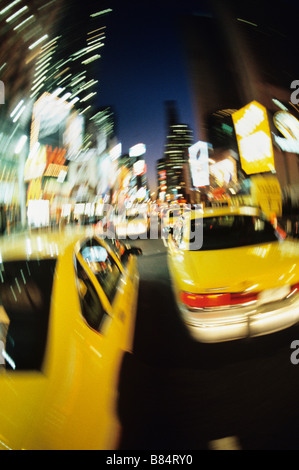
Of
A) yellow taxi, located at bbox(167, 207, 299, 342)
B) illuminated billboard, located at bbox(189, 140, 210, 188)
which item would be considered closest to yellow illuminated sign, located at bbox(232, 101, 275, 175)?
yellow taxi, located at bbox(167, 207, 299, 342)

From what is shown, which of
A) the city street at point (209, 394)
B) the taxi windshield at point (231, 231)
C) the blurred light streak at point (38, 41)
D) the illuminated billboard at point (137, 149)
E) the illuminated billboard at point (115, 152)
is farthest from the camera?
the illuminated billboard at point (137, 149)

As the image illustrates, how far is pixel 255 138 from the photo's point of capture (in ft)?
81.1

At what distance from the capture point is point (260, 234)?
4.06 m

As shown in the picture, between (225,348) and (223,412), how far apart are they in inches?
36.1

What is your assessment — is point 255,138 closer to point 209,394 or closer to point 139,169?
point 209,394

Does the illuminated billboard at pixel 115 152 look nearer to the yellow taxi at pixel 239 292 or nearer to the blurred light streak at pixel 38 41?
the blurred light streak at pixel 38 41

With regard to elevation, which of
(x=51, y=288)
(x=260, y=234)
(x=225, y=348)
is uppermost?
(x=260, y=234)

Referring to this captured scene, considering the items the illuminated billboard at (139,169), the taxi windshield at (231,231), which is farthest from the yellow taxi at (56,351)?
the illuminated billboard at (139,169)

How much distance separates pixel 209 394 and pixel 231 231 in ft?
7.56

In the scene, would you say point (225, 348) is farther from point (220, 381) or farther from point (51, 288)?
point (51, 288)

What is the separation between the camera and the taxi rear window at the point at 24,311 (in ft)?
4.88

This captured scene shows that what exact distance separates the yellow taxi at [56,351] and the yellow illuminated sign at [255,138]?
2420cm

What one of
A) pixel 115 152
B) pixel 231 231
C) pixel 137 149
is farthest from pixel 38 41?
pixel 137 149
